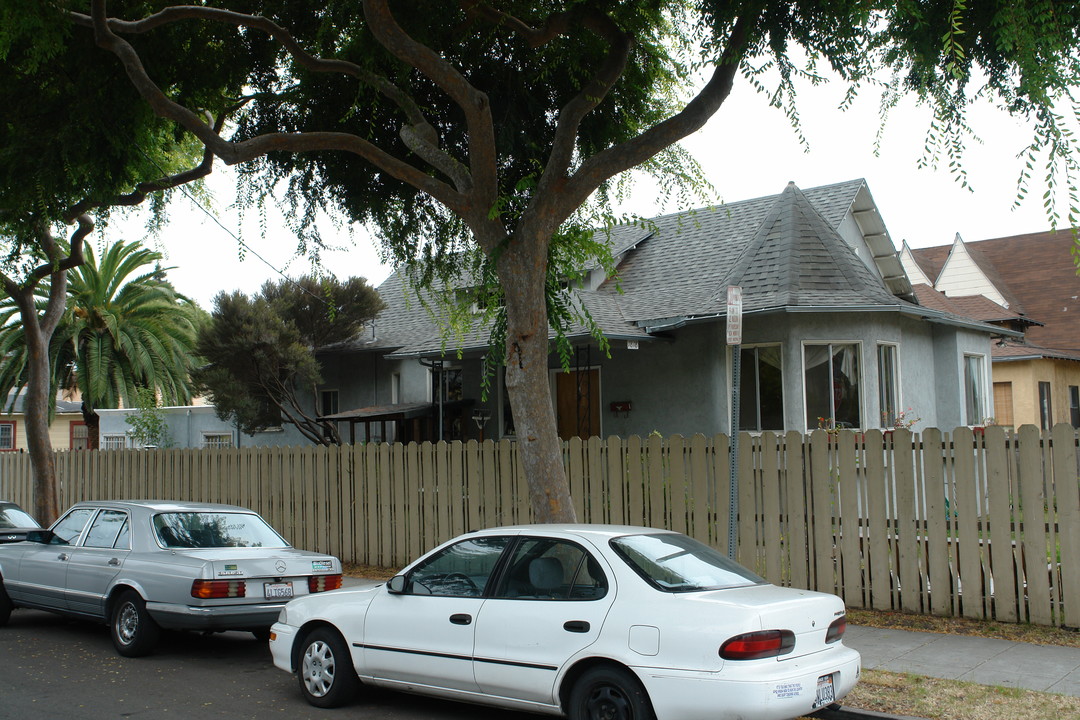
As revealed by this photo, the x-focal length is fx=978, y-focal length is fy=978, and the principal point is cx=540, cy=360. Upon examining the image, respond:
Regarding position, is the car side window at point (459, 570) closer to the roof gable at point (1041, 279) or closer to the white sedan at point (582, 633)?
the white sedan at point (582, 633)

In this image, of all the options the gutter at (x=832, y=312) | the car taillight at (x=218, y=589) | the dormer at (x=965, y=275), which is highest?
the dormer at (x=965, y=275)

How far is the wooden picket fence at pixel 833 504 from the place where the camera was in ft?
29.9

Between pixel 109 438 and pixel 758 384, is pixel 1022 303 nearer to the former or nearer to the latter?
pixel 758 384

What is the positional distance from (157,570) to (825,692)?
6081mm

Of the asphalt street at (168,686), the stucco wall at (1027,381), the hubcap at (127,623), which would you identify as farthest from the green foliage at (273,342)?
the stucco wall at (1027,381)

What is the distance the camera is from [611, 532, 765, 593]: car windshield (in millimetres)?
6246

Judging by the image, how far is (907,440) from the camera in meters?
9.96

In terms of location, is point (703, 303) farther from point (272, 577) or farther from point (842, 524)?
point (272, 577)

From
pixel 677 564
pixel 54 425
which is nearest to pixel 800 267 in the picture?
pixel 677 564

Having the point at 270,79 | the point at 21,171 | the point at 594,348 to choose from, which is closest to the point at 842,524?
the point at 594,348

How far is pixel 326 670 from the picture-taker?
24.1ft

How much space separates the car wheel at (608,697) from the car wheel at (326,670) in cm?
194

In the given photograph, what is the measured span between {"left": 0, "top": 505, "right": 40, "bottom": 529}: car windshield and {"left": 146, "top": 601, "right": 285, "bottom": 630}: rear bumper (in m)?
4.99

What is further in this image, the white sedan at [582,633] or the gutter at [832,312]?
the gutter at [832,312]
